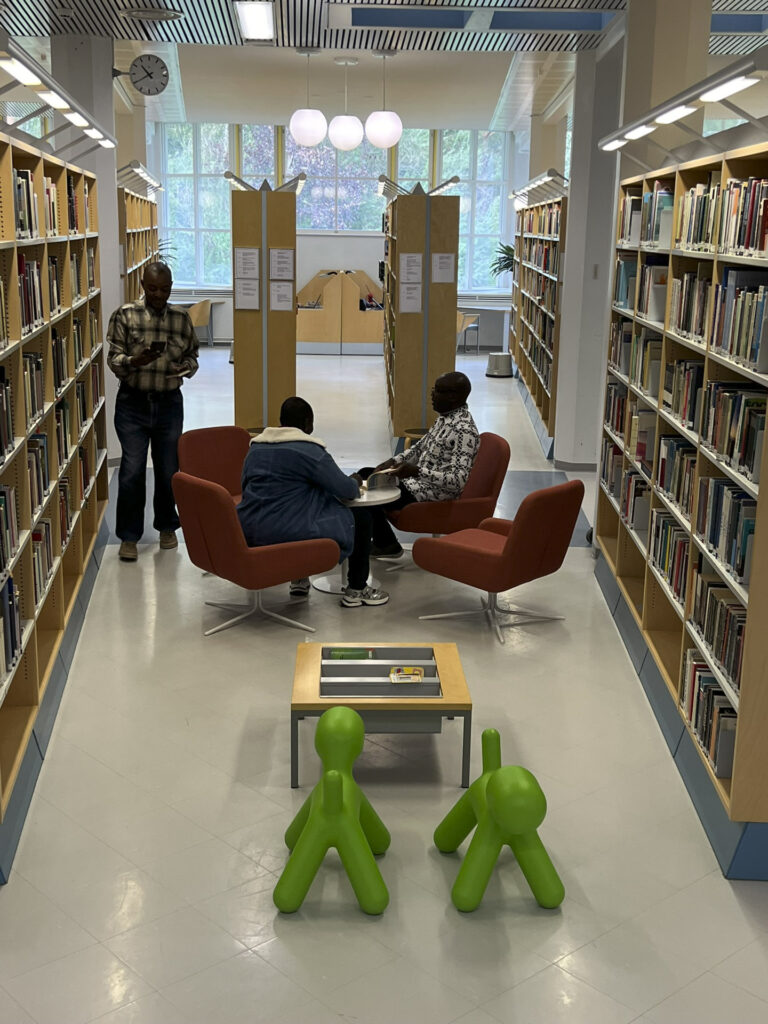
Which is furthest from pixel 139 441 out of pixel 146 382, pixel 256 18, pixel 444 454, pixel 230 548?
pixel 256 18

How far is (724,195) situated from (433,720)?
7.28 ft

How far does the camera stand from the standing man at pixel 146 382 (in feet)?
21.8

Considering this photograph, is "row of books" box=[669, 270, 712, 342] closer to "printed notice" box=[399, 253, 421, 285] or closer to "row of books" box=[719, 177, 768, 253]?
"row of books" box=[719, 177, 768, 253]

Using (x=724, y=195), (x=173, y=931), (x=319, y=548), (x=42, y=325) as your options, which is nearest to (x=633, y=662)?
(x=319, y=548)

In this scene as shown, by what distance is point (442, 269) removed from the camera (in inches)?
363

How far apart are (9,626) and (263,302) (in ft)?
17.6

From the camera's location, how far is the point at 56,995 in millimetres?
2971

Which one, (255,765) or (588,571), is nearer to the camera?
(255,765)

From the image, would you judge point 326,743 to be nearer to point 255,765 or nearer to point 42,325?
point 255,765

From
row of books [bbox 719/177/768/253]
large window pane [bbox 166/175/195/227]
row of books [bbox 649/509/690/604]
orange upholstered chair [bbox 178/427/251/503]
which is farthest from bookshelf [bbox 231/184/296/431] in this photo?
large window pane [bbox 166/175/195/227]

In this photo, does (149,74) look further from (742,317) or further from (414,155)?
(414,155)

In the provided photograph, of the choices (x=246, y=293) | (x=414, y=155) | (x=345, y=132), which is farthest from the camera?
(x=414, y=155)

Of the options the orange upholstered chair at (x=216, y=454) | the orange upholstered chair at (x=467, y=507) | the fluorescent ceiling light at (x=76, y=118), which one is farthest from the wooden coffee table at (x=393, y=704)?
the fluorescent ceiling light at (x=76, y=118)

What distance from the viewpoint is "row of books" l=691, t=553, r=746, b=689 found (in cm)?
371
